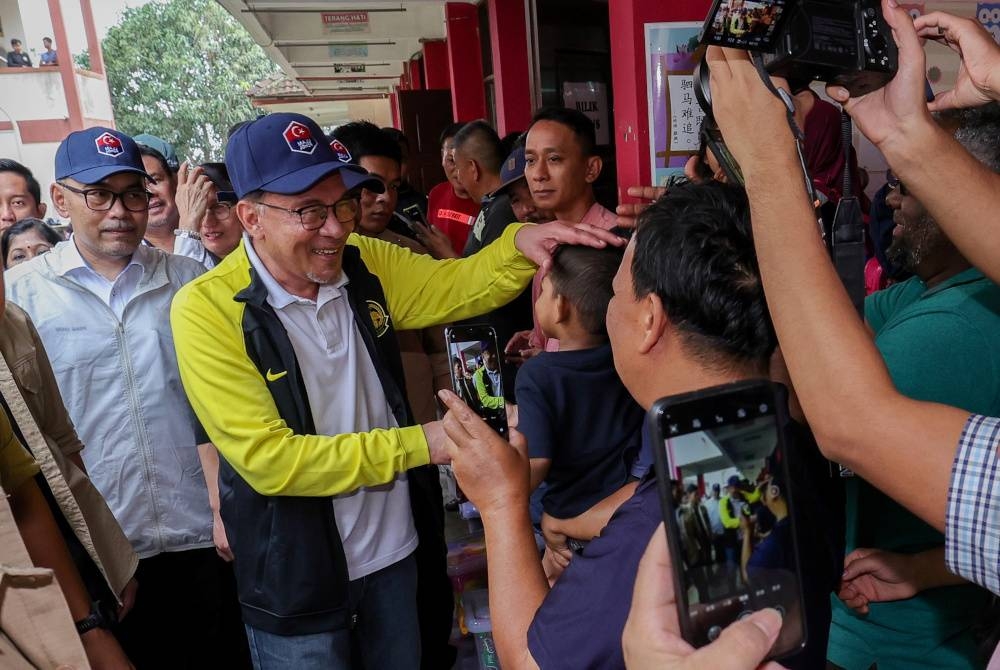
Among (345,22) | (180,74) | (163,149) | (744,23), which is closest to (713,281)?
(744,23)

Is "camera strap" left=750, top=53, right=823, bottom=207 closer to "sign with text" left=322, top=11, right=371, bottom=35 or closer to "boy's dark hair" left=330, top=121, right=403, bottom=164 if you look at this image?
"boy's dark hair" left=330, top=121, right=403, bottom=164

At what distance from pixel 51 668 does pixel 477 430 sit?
28.1 inches

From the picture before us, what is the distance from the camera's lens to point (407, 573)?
72.4 inches

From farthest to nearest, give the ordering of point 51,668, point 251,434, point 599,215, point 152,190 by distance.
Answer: point 152,190
point 599,215
point 251,434
point 51,668

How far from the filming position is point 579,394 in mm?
1732

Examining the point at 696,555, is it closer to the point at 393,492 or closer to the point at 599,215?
the point at 393,492

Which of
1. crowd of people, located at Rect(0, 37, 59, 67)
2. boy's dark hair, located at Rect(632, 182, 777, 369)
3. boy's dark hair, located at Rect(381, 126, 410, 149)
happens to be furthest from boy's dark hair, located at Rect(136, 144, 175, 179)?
crowd of people, located at Rect(0, 37, 59, 67)

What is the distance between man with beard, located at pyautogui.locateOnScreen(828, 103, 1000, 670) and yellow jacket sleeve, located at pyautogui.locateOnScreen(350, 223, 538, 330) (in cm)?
92

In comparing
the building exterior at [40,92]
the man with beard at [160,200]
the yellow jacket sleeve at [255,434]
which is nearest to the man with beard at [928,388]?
the yellow jacket sleeve at [255,434]

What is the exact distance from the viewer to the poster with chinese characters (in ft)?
10.9

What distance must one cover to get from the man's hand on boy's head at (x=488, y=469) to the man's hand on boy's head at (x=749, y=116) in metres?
0.55

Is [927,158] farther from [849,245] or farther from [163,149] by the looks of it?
[163,149]

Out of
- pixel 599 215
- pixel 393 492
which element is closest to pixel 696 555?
pixel 393 492

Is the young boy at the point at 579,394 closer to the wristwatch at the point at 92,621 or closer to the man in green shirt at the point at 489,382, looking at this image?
the man in green shirt at the point at 489,382
